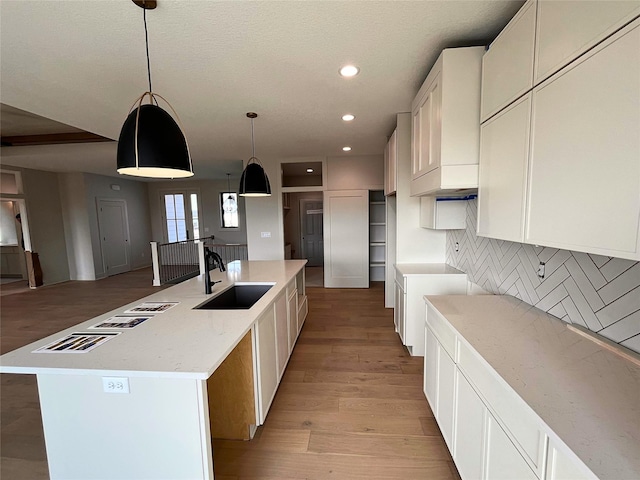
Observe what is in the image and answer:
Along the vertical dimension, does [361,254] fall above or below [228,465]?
above

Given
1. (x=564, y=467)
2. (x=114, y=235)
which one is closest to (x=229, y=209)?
(x=114, y=235)

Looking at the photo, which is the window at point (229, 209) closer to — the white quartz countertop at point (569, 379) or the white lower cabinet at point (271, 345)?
the white lower cabinet at point (271, 345)

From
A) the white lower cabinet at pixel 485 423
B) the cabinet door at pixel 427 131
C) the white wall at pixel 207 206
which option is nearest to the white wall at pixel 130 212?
the white wall at pixel 207 206

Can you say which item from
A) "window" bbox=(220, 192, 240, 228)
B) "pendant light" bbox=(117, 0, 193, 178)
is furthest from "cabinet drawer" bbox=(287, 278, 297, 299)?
"window" bbox=(220, 192, 240, 228)

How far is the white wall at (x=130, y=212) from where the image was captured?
688 cm

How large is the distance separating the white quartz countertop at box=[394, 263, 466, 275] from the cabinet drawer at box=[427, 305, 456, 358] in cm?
85

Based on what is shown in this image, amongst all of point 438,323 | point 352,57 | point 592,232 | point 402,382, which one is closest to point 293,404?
point 402,382

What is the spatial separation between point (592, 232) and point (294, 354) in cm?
268

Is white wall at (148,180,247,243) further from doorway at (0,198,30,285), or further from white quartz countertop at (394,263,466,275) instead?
white quartz countertop at (394,263,466,275)

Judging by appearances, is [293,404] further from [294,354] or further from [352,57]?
[352,57]

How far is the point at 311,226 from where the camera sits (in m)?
7.92

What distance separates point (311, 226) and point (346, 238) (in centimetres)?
256

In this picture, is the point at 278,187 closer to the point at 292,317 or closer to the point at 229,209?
the point at 292,317

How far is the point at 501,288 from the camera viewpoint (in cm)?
215
